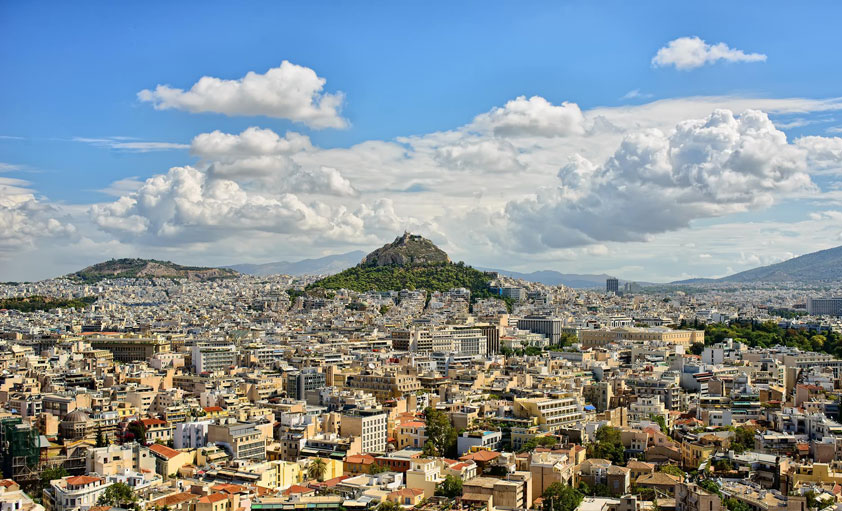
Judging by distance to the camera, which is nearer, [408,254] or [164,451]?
[164,451]

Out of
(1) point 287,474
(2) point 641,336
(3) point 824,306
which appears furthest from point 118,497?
(3) point 824,306

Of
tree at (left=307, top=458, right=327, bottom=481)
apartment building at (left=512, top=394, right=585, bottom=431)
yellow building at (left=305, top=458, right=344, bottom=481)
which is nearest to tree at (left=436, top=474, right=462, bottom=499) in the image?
tree at (left=307, top=458, right=327, bottom=481)

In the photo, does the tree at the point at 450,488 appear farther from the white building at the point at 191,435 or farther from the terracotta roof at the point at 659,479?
the white building at the point at 191,435

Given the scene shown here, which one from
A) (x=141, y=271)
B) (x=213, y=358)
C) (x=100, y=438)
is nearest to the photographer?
(x=100, y=438)

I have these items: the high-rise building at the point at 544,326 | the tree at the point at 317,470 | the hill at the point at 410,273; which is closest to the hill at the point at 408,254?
the hill at the point at 410,273

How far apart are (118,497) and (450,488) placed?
22.5 feet

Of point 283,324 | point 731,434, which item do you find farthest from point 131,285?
point 731,434

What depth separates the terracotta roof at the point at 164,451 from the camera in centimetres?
2345

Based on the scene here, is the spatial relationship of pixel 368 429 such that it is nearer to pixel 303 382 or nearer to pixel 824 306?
pixel 303 382

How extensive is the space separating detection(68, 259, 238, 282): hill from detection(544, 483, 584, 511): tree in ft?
391

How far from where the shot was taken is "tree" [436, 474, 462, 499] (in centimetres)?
2081

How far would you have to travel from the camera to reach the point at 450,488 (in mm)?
20891

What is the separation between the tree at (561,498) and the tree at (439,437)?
438 centimetres

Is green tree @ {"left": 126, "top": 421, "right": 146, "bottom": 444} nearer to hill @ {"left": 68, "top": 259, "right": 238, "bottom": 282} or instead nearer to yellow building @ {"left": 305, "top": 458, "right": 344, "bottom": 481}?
yellow building @ {"left": 305, "top": 458, "right": 344, "bottom": 481}
